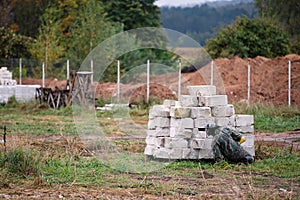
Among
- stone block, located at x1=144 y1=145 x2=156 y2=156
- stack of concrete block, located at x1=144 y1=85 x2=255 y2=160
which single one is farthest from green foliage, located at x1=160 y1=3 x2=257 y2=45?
stone block, located at x1=144 y1=145 x2=156 y2=156

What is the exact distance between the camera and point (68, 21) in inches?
2088

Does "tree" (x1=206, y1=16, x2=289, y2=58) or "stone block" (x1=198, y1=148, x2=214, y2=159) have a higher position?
"tree" (x1=206, y1=16, x2=289, y2=58)

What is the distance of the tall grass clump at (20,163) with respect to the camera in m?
11.6

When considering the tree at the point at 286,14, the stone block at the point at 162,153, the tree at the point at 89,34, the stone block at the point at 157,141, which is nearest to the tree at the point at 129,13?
the tree at the point at 286,14

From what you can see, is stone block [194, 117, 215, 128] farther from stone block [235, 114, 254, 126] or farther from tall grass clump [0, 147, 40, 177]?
tall grass clump [0, 147, 40, 177]

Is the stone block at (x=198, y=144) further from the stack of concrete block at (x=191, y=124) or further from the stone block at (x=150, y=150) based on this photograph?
the stone block at (x=150, y=150)

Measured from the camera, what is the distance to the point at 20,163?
38.2 ft

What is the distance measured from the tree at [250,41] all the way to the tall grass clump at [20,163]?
96.7ft

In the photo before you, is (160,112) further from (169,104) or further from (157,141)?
(157,141)

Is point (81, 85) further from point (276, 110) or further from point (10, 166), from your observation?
point (10, 166)

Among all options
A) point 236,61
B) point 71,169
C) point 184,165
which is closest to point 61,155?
point 71,169

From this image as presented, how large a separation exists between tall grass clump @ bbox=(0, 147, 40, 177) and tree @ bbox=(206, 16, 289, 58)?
2948cm

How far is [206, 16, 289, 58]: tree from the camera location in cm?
4072

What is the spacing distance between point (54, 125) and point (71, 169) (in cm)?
992
